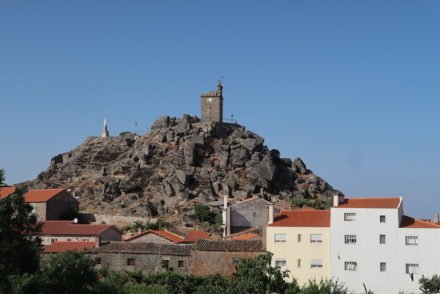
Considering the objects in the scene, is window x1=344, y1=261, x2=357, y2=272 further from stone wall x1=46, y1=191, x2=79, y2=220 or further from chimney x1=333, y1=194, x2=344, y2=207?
stone wall x1=46, y1=191, x2=79, y2=220

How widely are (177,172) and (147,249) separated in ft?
151

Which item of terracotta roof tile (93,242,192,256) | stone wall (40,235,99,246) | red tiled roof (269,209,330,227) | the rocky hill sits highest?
the rocky hill

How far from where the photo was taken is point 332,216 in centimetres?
6000

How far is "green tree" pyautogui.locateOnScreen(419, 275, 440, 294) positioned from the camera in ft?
170

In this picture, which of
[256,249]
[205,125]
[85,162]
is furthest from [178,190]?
[256,249]

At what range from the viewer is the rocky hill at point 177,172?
4264 inches

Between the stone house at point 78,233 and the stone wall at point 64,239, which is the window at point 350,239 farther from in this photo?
the stone wall at point 64,239

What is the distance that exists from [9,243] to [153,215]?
220 ft

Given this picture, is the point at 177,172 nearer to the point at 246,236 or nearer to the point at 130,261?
the point at 246,236

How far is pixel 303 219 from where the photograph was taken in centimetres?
6216

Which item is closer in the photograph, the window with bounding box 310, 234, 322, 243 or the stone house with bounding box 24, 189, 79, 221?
the window with bounding box 310, 234, 322, 243

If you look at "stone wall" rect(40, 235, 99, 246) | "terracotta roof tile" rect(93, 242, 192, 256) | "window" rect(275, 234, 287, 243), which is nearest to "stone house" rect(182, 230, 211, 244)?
"terracotta roof tile" rect(93, 242, 192, 256)

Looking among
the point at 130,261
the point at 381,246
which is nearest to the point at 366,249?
the point at 381,246

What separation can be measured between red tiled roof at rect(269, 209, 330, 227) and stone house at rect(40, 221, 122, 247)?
83.1ft
